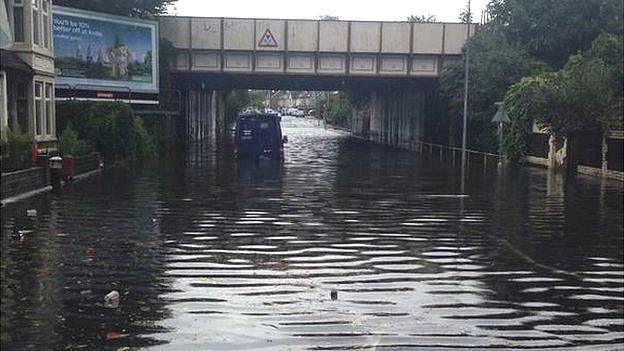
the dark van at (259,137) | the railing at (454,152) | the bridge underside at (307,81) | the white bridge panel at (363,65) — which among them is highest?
the white bridge panel at (363,65)

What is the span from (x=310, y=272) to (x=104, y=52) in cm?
3274

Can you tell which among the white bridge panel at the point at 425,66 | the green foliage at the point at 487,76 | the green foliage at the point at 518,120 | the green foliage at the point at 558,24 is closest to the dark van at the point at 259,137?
the green foliage at the point at 518,120

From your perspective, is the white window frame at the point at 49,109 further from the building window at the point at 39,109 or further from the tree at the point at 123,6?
the tree at the point at 123,6

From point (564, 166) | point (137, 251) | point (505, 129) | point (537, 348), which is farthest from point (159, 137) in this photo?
point (537, 348)

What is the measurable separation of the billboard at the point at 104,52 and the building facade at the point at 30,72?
28.6 ft

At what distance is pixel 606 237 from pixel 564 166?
20801mm

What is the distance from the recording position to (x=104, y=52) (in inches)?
1601

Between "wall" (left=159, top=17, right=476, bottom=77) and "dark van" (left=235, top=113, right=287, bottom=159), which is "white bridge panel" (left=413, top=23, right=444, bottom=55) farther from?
"dark van" (left=235, top=113, right=287, bottom=159)

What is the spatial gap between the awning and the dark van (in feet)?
45.8

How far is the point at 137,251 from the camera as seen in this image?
12266 millimetres

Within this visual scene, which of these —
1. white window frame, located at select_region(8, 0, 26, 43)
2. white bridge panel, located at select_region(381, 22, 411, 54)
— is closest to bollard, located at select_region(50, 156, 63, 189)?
white window frame, located at select_region(8, 0, 26, 43)

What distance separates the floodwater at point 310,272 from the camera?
24.9 ft

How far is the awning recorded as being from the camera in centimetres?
2402

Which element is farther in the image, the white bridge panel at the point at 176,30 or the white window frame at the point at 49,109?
the white bridge panel at the point at 176,30
